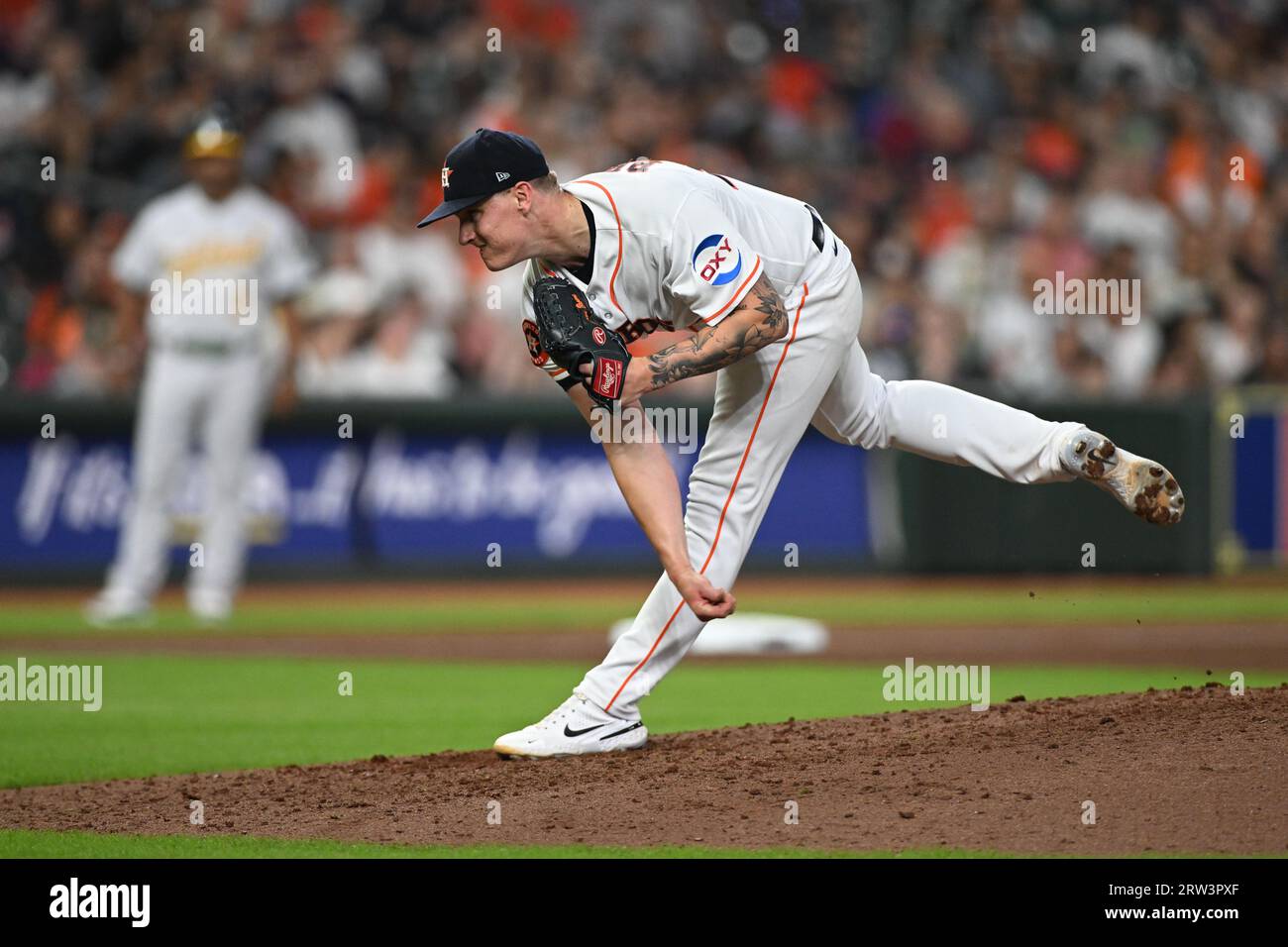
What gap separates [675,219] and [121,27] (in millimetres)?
11682

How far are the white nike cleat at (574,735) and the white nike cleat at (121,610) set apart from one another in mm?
6196

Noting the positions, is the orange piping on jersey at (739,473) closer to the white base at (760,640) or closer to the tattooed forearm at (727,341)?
the tattooed forearm at (727,341)

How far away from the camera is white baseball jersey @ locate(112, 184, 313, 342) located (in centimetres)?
1180

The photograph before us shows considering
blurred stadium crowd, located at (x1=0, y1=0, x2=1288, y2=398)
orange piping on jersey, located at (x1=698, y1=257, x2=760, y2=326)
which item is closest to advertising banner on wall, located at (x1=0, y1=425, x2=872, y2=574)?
blurred stadium crowd, located at (x1=0, y1=0, x2=1288, y2=398)

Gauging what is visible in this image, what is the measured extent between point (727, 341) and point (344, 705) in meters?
3.67

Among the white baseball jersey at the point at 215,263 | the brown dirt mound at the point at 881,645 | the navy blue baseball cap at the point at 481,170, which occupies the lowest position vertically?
the brown dirt mound at the point at 881,645

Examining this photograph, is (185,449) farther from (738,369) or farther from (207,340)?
(738,369)

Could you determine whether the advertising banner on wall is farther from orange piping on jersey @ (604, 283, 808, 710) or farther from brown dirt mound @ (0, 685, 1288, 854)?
orange piping on jersey @ (604, 283, 808, 710)

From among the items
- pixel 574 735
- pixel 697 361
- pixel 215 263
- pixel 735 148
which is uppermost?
pixel 735 148

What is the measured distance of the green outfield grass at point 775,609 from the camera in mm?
11820

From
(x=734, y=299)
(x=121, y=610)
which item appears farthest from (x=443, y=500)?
(x=734, y=299)

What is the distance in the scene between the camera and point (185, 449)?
11.9 meters

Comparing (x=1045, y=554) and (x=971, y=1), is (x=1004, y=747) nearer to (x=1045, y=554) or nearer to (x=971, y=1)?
(x=1045, y=554)

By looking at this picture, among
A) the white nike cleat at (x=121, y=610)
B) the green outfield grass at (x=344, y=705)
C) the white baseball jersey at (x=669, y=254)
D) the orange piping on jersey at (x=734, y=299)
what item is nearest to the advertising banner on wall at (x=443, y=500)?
the white nike cleat at (x=121, y=610)
